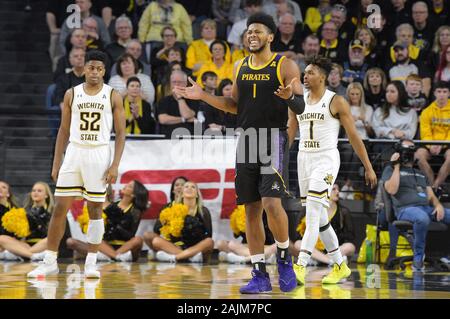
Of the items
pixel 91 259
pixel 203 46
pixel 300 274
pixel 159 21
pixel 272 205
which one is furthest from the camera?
pixel 159 21

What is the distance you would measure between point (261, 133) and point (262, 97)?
12.5 inches

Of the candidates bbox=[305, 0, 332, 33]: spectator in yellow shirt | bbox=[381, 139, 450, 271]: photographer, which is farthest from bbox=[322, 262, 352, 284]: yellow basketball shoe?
bbox=[305, 0, 332, 33]: spectator in yellow shirt

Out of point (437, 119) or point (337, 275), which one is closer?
point (337, 275)

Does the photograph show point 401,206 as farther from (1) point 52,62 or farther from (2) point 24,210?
(1) point 52,62

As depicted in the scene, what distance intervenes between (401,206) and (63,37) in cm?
712

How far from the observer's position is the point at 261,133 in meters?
8.77

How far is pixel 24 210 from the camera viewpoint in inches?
523

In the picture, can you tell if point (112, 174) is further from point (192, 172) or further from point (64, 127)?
point (192, 172)

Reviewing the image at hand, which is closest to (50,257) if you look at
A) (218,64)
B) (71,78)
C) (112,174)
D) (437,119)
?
(112,174)

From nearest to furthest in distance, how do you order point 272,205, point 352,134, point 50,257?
point 272,205
point 352,134
point 50,257

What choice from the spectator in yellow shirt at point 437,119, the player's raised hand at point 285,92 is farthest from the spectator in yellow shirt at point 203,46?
the player's raised hand at point 285,92

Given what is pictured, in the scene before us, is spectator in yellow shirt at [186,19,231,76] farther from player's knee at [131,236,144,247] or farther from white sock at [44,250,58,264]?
white sock at [44,250,58,264]

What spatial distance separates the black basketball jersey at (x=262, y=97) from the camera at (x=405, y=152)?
171 inches
